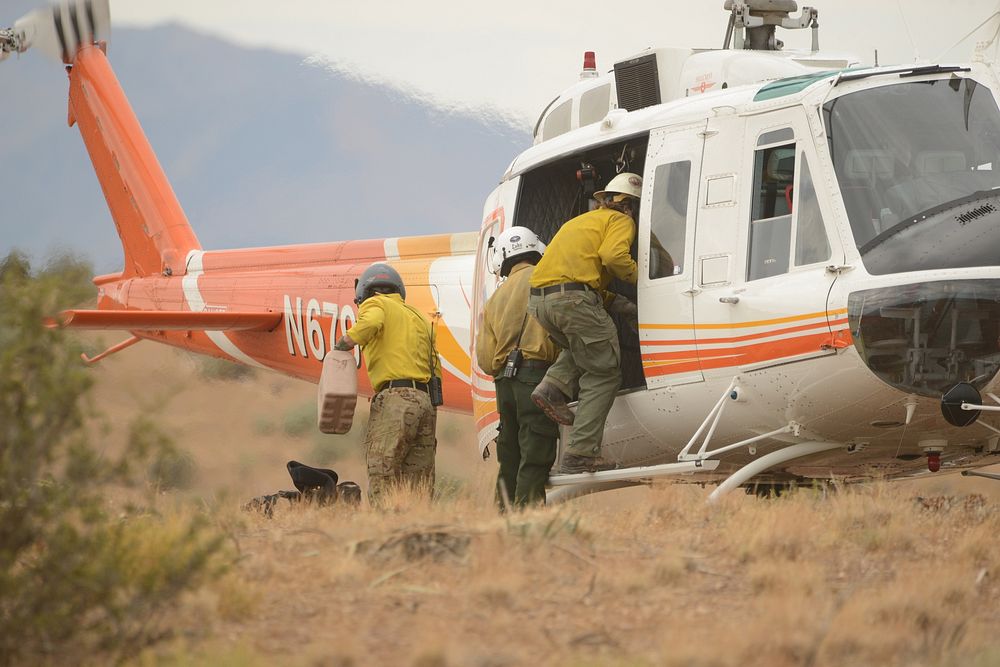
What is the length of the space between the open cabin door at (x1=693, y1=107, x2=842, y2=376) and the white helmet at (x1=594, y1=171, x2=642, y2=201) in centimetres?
61

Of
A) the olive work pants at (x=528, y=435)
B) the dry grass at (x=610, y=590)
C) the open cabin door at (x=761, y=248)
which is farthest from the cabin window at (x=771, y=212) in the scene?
the olive work pants at (x=528, y=435)

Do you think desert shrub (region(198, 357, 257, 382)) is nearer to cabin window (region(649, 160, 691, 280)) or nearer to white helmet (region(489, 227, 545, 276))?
white helmet (region(489, 227, 545, 276))

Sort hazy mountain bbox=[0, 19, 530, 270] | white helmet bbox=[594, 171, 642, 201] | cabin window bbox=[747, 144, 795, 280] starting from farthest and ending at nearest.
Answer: hazy mountain bbox=[0, 19, 530, 270] < white helmet bbox=[594, 171, 642, 201] < cabin window bbox=[747, 144, 795, 280]

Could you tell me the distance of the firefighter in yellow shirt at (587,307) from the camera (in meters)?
8.90

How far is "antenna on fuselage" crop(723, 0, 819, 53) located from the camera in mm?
10383

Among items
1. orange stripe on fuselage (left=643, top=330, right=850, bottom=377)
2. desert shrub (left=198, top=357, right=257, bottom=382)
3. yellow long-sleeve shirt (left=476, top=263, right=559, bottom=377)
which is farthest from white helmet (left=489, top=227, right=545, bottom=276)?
desert shrub (left=198, top=357, right=257, bottom=382)

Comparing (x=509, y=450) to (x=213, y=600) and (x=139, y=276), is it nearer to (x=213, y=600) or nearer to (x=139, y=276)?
(x=213, y=600)

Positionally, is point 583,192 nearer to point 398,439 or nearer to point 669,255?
point 669,255

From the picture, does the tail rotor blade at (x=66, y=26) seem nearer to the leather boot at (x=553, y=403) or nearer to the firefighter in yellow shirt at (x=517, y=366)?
the firefighter in yellow shirt at (x=517, y=366)

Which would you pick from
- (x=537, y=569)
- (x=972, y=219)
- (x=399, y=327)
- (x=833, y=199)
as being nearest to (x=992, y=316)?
Answer: (x=972, y=219)

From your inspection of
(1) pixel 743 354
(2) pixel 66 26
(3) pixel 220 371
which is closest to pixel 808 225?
(1) pixel 743 354

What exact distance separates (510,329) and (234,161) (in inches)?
3172

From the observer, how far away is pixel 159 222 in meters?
18.1

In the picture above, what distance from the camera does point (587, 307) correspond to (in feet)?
29.1
